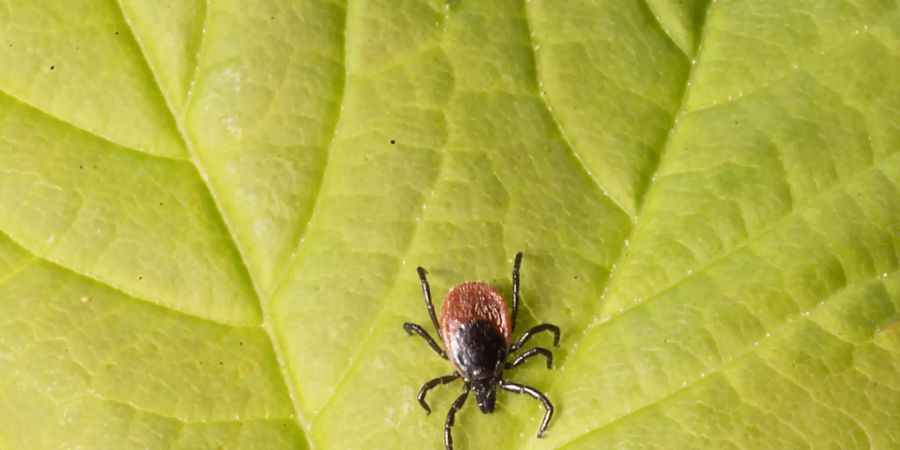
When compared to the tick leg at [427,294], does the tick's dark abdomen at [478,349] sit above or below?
below

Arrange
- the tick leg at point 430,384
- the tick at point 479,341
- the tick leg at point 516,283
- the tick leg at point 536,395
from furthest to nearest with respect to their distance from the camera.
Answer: the tick leg at point 516,283 → the tick at point 479,341 → the tick leg at point 430,384 → the tick leg at point 536,395

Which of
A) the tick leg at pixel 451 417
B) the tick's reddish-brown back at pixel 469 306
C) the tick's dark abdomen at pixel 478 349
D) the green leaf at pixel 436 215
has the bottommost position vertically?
the tick's dark abdomen at pixel 478 349

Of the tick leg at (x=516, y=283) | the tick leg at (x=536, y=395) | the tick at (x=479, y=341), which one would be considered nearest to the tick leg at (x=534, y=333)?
Answer: the tick at (x=479, y=341)

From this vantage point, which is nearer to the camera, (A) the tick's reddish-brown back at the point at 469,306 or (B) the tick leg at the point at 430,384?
(B) the tick leg at the point at 430,384

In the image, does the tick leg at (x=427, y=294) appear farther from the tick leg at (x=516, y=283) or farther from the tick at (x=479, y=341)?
the tick leg at (x=516, y=283)

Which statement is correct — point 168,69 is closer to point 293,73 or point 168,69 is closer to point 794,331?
point 293,73

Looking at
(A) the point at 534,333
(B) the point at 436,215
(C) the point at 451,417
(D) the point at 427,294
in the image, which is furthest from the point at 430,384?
(B) the point at 436,215
